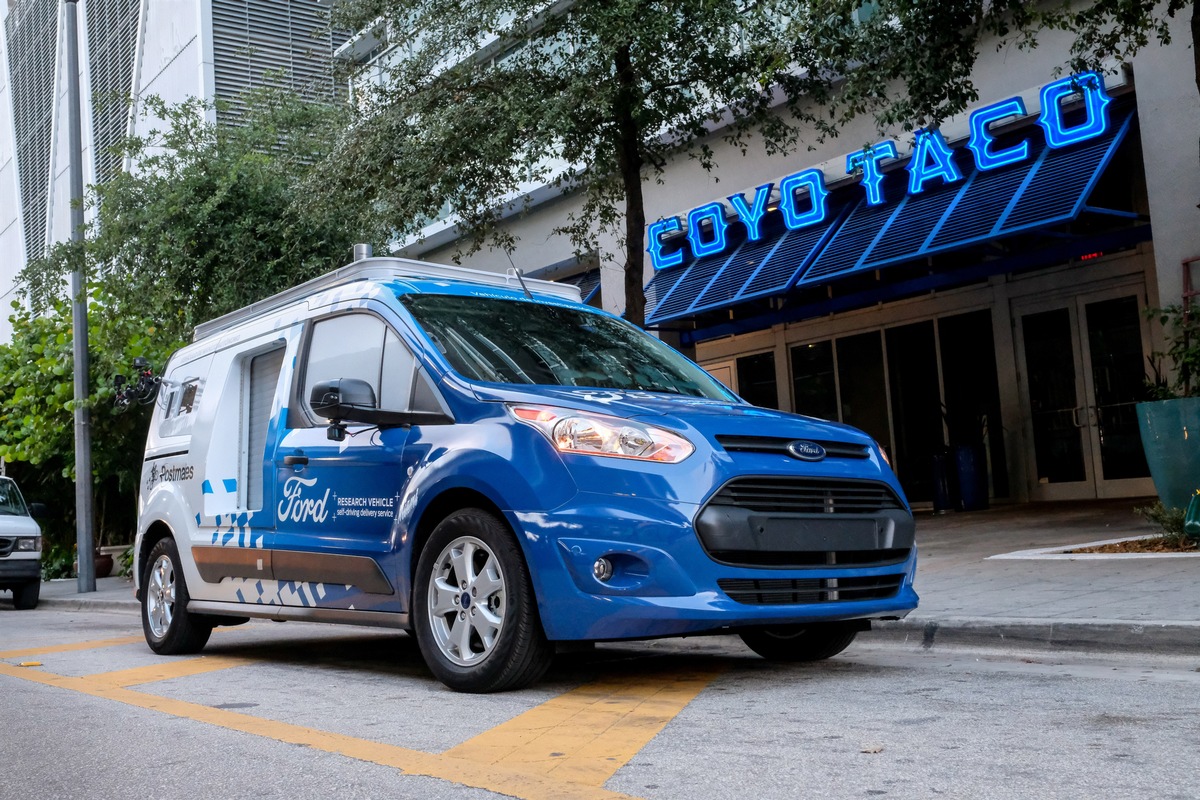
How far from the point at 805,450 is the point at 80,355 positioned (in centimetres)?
1545

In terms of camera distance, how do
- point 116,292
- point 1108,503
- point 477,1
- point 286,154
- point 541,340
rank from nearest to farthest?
point 541,340 < point 477,1 < point 1108,503 < point 116,292 < point 286,154

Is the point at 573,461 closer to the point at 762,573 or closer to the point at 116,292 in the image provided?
the point at 762,573

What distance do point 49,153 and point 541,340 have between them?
1690 inches

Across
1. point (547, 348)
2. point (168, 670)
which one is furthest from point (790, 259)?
point (168, 670)

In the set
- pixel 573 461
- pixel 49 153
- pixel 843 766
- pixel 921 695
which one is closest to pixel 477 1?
pixel 573 461

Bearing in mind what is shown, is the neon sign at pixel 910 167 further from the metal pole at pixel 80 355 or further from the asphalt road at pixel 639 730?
the metal pole at pixel 80 355

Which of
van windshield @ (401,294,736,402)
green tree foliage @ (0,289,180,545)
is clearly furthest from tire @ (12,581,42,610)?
van windshield @ (401,294,736,402)

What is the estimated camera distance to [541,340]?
655 cm

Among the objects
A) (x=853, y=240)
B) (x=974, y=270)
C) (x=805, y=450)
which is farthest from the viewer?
(x=974, y=270)

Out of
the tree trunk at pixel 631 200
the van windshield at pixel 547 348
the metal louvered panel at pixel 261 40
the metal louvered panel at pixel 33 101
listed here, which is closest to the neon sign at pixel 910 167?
the tree trunk at pixel 631 200

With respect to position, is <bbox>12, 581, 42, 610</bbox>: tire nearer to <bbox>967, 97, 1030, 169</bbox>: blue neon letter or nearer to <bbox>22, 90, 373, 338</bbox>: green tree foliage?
<bbox>22, 90, 373, 338</bbox>: green tree foliage

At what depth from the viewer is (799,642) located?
21.4 ft

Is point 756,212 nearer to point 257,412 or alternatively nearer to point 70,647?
point 257,412

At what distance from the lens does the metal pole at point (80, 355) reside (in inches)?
718
